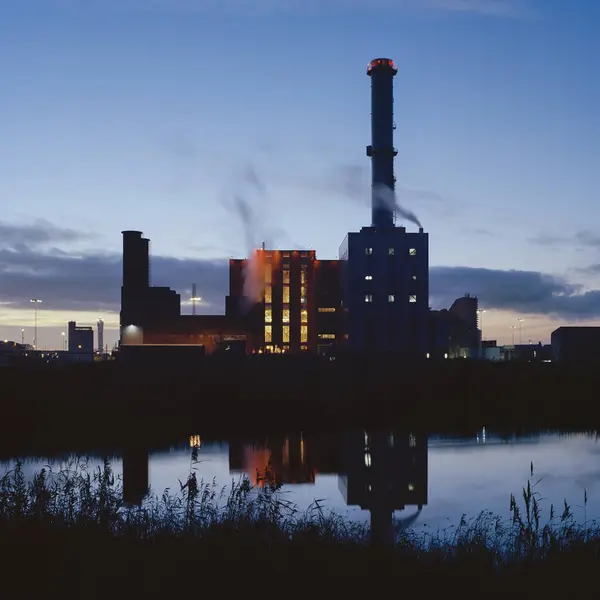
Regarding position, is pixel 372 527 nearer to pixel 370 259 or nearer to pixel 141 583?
pixel 141 583

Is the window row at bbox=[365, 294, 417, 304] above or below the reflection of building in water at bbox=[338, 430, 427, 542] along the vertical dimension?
above

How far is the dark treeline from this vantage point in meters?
31.9

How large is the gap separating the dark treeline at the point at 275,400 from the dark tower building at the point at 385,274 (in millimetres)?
36255

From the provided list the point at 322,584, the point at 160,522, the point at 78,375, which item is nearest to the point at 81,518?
the point at 160,522

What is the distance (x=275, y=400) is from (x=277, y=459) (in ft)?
36.6

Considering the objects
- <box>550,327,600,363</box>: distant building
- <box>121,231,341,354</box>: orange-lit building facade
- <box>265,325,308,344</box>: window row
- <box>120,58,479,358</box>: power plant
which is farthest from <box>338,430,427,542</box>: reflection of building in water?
<box>550,327,600,363</box>: distant building

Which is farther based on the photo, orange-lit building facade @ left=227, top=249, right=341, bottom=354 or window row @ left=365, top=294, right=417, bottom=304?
orange-lit building facade @ left=227, top=249, right=341, bottom=354

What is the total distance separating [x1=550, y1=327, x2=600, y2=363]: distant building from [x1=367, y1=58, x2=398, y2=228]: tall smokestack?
2691 centimetres

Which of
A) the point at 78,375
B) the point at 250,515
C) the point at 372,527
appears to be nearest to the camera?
the point at 250,515

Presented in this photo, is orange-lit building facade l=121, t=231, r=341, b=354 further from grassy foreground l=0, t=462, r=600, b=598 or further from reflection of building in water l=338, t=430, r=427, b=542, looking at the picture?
grassy foreground l=0, t=462, r=600, b=598

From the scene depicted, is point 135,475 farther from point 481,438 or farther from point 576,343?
point 576,343

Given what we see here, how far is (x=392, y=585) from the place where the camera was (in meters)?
9.06

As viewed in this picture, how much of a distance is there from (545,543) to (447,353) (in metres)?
77.1

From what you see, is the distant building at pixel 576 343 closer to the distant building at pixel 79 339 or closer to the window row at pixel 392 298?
the window row at pixel 392 298
